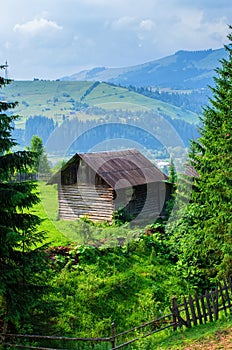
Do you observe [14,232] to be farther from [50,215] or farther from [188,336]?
[50,215]

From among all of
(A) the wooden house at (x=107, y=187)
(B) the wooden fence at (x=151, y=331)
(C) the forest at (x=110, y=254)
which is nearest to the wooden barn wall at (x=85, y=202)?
(A) the wooden house at (x=107, y=187)

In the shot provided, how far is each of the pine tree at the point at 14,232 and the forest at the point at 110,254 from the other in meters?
0.03

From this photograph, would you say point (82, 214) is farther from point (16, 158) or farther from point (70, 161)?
point (16, 158)

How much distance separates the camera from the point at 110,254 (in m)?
19.6

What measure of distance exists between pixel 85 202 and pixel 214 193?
12.4 metres

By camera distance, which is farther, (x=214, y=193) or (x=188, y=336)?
(x=214, y=193)

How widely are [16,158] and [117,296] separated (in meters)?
7.83

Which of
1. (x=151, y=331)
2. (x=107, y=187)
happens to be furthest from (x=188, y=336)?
(x=107, y=187)

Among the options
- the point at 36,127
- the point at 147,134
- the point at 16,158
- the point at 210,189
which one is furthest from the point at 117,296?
the point at 36,127

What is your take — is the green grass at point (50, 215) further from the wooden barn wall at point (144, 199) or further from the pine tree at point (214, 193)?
the pine tree at point (214, 193)

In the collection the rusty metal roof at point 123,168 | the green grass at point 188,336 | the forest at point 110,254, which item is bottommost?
the green grass at point 188,336

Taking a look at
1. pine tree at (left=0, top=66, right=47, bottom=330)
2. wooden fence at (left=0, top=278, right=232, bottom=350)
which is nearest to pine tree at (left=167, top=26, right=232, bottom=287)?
wooden fence at (left=0, top=278, right=232, bottom=350)

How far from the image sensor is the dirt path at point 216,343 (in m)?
11.1

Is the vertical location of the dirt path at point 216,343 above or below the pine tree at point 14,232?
below
